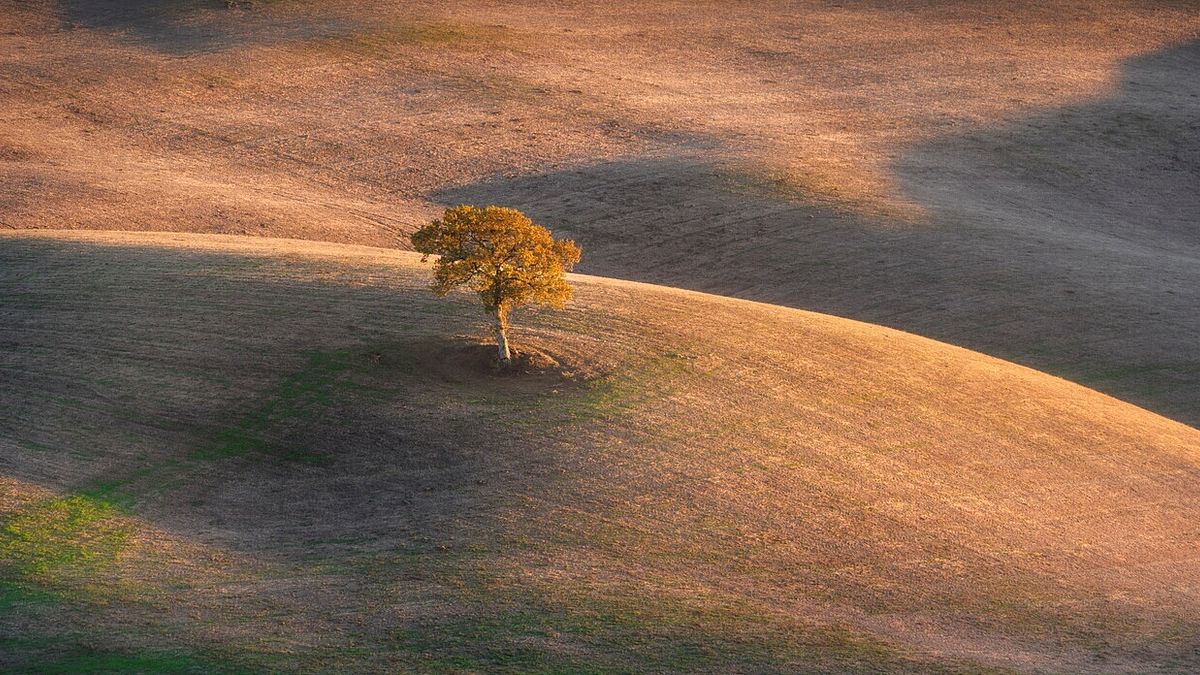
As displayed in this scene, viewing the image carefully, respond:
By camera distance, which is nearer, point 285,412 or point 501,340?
point 285,412

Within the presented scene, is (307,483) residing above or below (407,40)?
below

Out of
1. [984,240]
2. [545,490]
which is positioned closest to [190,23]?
[984,240]

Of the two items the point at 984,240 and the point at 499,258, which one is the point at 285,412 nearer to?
the point at 499,258

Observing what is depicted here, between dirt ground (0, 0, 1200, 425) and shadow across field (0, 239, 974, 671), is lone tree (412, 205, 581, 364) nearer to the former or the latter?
shadow across field (0, 239, 974, 671)

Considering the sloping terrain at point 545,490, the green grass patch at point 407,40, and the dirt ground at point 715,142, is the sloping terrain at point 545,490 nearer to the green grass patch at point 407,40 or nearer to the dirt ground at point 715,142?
the dirt ground at point 715,142

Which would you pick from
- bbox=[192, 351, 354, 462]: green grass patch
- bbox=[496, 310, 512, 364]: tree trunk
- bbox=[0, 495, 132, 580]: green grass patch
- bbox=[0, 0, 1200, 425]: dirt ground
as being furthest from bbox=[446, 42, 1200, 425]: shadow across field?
bbox=[0, 495, 132, 580]: green grass patch

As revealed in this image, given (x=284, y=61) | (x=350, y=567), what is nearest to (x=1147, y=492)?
(x=350, y=567)
